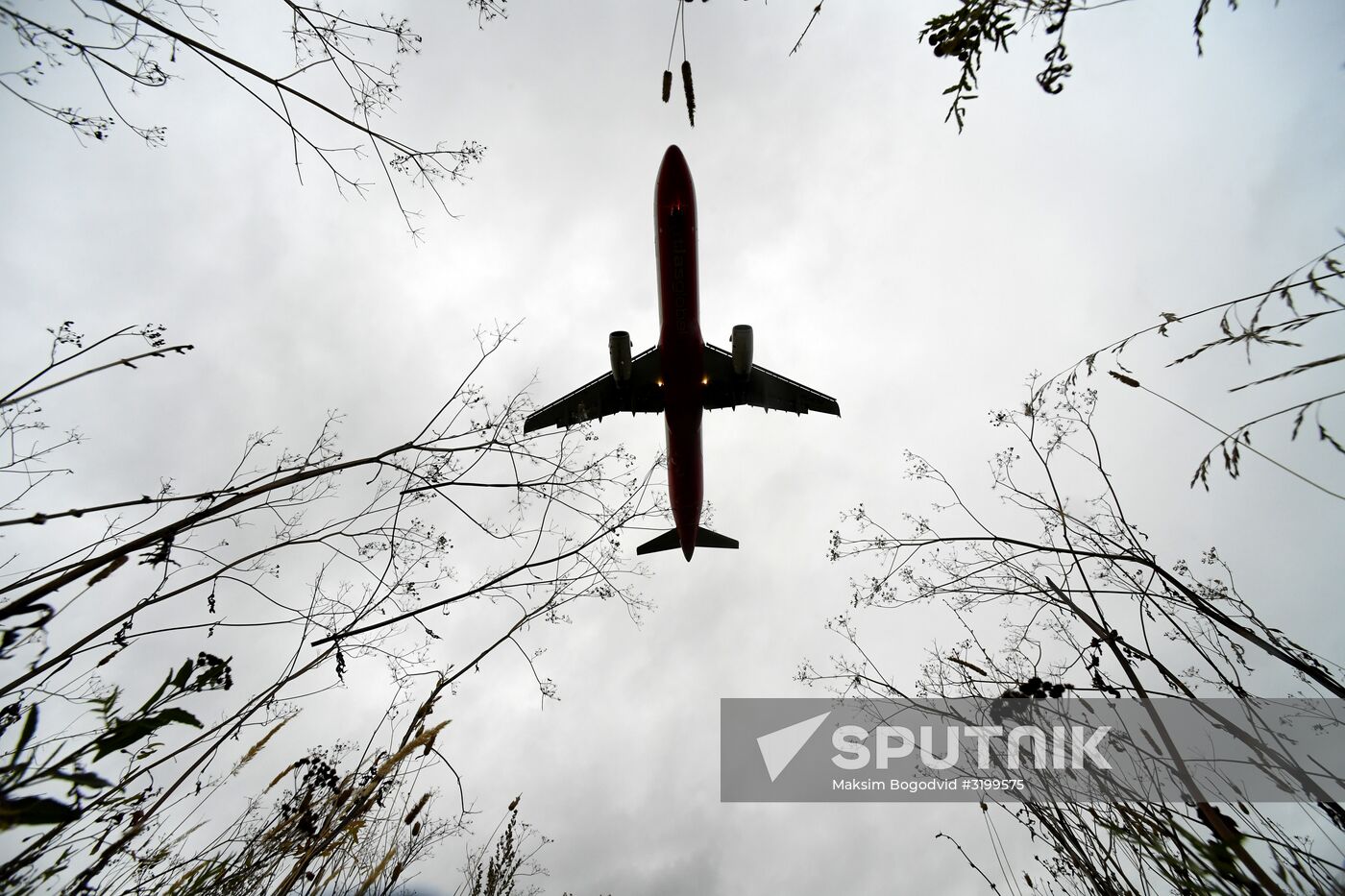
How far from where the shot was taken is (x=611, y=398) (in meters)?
16.2

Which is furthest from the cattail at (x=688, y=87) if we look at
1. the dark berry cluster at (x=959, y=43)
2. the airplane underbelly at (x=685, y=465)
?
the airplane underbelly at (x=685, y=465)

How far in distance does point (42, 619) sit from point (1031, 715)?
158 inches

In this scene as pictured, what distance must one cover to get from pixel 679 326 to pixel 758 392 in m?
4.50

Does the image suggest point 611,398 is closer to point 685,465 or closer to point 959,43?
point 685,465

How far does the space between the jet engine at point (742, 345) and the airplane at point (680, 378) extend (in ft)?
0.08

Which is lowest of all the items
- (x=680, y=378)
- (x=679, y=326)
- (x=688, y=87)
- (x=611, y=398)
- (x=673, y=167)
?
(x=688, y=87)

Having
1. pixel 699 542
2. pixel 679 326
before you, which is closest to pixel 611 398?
pixel 679 326

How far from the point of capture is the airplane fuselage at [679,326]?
11.7 m

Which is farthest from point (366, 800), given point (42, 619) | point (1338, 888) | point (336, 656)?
point (1338, 888)

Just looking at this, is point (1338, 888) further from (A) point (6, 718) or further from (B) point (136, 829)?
(A) point (6, 718)

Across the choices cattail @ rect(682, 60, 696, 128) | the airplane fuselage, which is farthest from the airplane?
cattail @ rect(682, 60, 696, 128)

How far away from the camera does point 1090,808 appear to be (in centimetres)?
237

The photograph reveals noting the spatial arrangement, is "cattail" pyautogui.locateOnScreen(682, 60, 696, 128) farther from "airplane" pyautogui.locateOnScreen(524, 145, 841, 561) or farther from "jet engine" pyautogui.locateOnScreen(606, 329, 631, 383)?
"jet engine" pyautogui.locateOnScreen(606, 329, 631, 383)

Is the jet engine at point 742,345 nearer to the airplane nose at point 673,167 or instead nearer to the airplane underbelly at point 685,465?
the airplane underbelly at point 685,465
